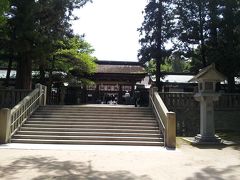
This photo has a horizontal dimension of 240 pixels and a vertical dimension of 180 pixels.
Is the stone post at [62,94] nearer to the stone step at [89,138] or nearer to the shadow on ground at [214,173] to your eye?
the stone step at [89,138]

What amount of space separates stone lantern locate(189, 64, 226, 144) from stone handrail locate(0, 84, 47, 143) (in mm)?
7982

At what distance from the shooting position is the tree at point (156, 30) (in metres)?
26.1

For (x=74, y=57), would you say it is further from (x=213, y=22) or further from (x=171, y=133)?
(x=171, y=133)

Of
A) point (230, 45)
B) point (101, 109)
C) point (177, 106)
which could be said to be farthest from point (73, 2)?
point (230, 45)

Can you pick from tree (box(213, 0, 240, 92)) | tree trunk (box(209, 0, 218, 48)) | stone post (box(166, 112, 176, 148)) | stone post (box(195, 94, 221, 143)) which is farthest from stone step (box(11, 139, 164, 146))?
tree trunk (box(209, 0, 218, 48))

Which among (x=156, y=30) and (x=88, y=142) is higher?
(x=156, y=30)

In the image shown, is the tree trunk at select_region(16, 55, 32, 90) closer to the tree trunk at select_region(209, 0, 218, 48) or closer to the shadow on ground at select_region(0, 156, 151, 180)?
the shadow on ground at select_region(0, 156, 151, 180)

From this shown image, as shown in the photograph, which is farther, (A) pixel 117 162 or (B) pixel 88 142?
(B) pixel 88 142

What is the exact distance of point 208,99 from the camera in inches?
624

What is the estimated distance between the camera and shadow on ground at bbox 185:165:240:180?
885 cm

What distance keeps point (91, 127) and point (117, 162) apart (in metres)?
6.06

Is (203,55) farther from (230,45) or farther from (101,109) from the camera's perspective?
(101,109)

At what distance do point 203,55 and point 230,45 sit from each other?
2.51 meters

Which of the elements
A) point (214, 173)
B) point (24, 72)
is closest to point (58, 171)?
point (214, 173)
